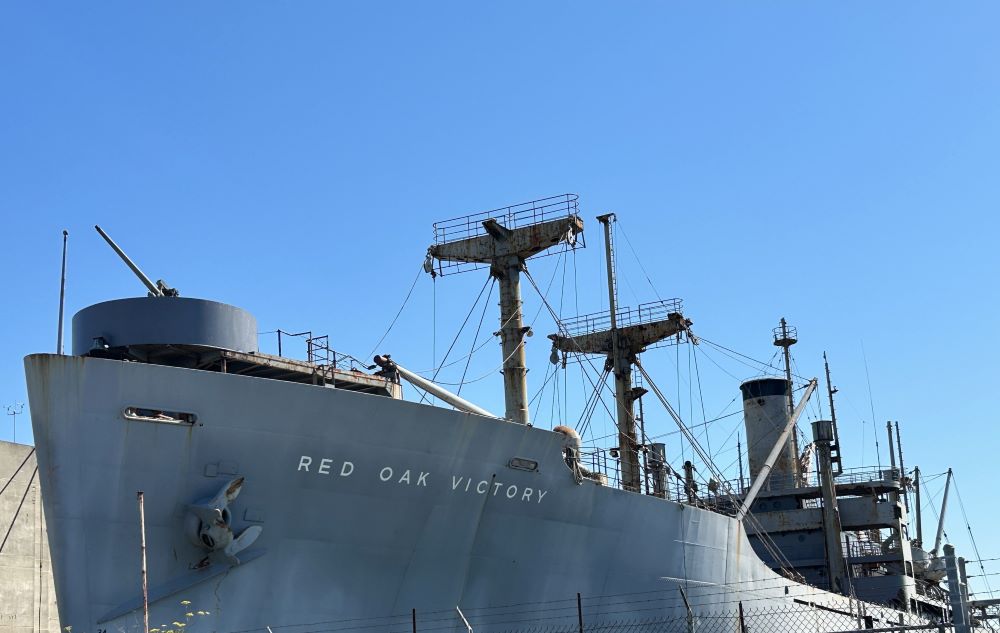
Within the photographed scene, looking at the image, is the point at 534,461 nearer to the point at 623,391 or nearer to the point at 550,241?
the point at 550,241

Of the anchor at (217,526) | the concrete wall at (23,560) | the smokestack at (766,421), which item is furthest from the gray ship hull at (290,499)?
the smokestack at (766,421)

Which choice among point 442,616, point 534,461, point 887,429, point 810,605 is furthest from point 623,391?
point 887,429

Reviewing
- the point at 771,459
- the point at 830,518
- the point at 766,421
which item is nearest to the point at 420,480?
the point at 771,459

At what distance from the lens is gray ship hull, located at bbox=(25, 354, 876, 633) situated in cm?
1459

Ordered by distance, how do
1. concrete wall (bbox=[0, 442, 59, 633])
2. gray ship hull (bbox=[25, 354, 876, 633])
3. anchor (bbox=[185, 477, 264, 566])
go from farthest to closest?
1. concrete wall (bbox=[0, 442, 59, 633])
2. anchor (bbox=[185, 477, 264, 566])
3. gray ship hull (bbox=[25, 354, 876, 633])

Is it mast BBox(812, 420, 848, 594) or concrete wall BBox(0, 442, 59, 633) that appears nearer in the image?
concrete wall BBox(0, 442, 59, 633)

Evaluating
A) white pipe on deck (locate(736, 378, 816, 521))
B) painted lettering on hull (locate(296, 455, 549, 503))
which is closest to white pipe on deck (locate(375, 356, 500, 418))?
painted lettering on hull (locate(296, 455, 549, 503))

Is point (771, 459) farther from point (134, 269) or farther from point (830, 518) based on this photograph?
point (134, 269)

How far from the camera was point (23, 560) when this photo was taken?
2553cm

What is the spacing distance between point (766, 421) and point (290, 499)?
2426 cm

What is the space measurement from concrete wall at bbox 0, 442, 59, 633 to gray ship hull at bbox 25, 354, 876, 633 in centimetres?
1140

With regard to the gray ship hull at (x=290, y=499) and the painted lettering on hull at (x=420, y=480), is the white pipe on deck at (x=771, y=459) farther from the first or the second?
the painted lettering on hull at (x=420, y=480)

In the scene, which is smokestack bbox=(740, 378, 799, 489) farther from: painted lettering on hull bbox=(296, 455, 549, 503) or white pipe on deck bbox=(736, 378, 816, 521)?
painted lettering on hull bbox=(296, 455, 549, 503)

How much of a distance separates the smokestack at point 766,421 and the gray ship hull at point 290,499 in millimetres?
18479
